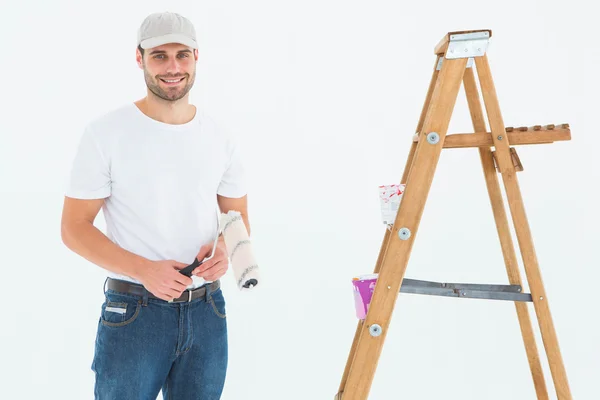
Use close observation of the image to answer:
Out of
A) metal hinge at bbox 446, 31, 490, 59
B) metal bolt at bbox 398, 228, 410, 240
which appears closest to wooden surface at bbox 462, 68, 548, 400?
metal hinge at bbox 446, 31, 490, 59

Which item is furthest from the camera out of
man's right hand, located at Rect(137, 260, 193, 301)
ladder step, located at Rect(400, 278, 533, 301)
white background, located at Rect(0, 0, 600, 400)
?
white background, located at Rect(0, 0, 600, 400)

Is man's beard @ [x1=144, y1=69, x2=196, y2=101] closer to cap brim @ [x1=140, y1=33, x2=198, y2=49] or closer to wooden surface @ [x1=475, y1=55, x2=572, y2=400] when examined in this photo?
cap brim @ [x1=140, y1=33, x2=198, y2=49]

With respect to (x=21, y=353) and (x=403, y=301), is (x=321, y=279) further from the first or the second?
(x=21, y=353)

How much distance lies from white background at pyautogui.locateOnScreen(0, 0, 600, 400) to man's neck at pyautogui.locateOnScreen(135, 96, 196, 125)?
4.95 ft

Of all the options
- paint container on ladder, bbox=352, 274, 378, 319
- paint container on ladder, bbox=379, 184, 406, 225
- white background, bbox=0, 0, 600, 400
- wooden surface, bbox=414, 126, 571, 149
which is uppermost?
white background, bbox=0, 0, 600, 400

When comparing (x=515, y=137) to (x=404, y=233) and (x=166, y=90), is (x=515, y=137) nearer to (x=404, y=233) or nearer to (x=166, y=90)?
(x=404, y=233)

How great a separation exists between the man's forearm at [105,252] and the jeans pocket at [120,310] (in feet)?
0.31

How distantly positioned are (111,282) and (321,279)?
5.54 feet

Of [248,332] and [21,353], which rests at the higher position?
[248,332]

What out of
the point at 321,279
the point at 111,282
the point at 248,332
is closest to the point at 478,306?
the point at 321,279

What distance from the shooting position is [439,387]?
332cm

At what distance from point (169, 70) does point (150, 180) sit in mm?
304

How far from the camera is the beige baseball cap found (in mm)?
1893

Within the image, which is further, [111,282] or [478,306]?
[478,306]
